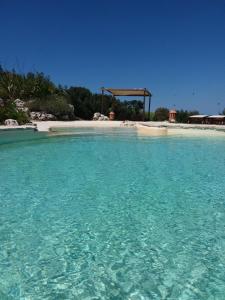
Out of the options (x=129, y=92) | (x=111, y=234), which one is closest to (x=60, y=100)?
(x=129, y=92)

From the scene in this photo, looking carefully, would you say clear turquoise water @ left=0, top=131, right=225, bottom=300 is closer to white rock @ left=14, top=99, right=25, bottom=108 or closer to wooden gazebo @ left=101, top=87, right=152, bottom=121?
white rock @ left=14, top=99, right=25, bottom=108

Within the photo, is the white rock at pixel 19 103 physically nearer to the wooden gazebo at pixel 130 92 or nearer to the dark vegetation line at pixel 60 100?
the dark vegetation line at pixel 60 100

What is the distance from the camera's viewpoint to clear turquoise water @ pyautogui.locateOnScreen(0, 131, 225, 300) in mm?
2338

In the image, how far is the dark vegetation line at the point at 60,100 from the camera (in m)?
23.0

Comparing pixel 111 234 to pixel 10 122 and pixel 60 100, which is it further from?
pixel 60 100

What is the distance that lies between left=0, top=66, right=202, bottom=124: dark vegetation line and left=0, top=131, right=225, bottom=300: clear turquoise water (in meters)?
13.4

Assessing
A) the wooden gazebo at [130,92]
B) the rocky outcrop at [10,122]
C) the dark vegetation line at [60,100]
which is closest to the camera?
the rocky outcrop at [10,122]

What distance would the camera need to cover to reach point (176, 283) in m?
2.36

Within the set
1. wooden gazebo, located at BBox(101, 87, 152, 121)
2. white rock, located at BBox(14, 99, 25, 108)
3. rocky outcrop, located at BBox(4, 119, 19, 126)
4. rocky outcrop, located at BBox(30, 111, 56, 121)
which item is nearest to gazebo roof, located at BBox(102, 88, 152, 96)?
wooden gazebo, located at BBox(101, 87, 152, 121)

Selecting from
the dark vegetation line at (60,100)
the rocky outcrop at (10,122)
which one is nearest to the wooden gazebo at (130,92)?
the dark vegetation line at (60,100)

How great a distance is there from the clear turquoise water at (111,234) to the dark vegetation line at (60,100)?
13385mm

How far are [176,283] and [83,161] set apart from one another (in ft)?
17.9

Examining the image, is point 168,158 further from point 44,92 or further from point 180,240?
point 44,92

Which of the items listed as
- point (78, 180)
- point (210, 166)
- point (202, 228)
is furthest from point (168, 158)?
point (202, 228)
